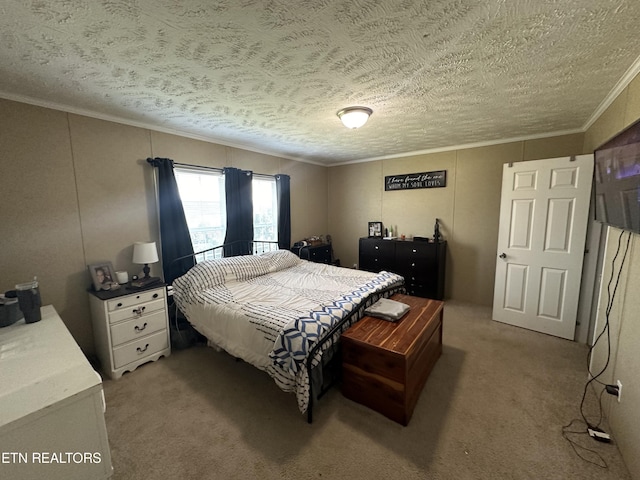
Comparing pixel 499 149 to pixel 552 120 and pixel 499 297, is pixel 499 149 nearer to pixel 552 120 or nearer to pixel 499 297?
pixel 552 120

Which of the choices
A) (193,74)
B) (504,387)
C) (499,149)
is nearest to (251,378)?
(504,387)

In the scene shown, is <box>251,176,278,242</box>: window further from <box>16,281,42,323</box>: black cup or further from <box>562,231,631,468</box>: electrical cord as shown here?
<box>562,231,631,468</box>: electrical cord

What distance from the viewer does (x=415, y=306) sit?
257 centimetres

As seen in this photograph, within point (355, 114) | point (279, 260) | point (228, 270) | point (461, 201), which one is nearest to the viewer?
point (355, 114)

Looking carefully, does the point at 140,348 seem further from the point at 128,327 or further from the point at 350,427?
the point at 350,427

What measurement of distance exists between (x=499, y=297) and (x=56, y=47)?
4748 mm

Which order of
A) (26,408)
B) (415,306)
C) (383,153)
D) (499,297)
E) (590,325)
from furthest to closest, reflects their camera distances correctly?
(383,153) → (499,297) → (590,325) → (415,306) → (26,408)

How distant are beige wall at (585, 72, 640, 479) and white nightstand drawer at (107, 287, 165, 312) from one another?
3654 millimetres

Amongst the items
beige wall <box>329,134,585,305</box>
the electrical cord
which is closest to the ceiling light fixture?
the electrical cord

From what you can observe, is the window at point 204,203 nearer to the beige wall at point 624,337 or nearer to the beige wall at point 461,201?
the beige wall at point 461,201

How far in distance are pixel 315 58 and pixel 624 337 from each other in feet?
8.98

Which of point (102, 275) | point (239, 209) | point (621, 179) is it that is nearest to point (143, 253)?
point (102, 275)

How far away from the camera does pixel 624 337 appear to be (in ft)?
5.63

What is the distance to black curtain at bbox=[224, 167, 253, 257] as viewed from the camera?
362 cm
